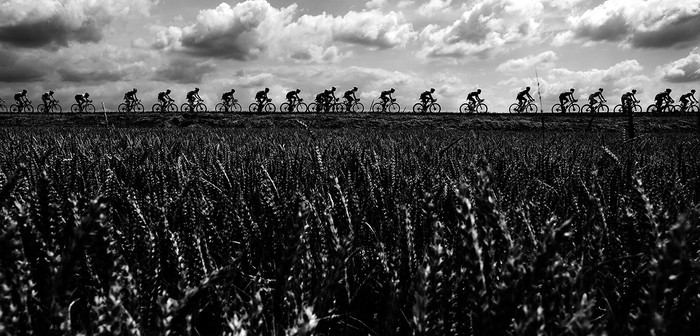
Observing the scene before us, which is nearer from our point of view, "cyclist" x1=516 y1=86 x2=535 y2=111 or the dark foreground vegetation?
the dark foreground vegetation

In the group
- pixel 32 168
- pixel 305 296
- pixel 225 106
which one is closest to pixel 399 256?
pixel 305 296

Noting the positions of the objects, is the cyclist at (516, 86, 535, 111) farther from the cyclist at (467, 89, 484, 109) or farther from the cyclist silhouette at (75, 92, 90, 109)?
the cyclist silhouette at (75, 92, 90, 109)

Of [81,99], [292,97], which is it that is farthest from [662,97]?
[81,99]

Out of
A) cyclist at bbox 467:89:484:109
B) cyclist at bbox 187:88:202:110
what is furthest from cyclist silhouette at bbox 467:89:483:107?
cyclist at bbox 187:88:202:110

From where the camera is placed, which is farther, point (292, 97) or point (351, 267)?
point (292, 97)

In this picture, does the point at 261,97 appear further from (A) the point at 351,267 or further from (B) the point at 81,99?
(A) the point at 351,267

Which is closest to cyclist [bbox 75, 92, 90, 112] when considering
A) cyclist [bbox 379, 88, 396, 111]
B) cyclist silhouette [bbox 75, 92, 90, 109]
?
cyclist silhouette [bbox 75, 92, 90, 109]

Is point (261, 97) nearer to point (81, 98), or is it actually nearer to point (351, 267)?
point (81, 98)

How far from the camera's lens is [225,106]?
40.2 metres

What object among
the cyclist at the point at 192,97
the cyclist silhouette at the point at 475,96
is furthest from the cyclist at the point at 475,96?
the cyclist at the point at 192,97

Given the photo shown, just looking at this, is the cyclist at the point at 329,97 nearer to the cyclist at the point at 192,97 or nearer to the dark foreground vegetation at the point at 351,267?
the cyclist at the point at 192,97

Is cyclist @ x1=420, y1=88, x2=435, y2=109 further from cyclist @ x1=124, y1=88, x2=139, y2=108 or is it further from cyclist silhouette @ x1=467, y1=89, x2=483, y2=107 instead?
cyclist @ x1=124, y1=88, x2=139, y2=108

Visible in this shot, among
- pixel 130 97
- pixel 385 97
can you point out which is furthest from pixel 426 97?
pixel 130 97

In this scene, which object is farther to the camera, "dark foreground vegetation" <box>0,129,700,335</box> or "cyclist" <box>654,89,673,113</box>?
"cyclist" <box>654,89,673,113</box>
